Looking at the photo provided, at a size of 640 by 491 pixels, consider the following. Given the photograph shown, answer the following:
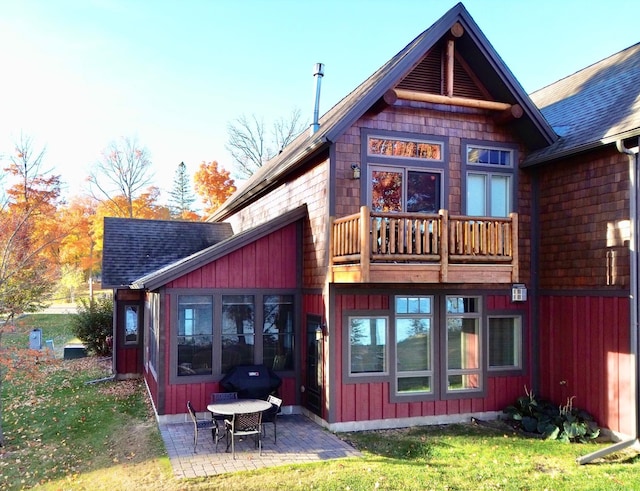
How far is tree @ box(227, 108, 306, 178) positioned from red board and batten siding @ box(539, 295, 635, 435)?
27671 mm

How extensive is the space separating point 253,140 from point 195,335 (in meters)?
28.4

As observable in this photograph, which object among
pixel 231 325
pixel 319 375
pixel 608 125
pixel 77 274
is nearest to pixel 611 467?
pixel 319 375

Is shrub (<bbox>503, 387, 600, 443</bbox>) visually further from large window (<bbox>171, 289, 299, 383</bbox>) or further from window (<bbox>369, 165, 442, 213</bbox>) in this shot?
large window (<bbox>171, 289, 299, 383</bbox>)

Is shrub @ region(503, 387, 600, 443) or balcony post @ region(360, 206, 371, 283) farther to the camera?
shrub @ region(503, 387, 600, 443)

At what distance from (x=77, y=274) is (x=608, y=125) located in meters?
27.7

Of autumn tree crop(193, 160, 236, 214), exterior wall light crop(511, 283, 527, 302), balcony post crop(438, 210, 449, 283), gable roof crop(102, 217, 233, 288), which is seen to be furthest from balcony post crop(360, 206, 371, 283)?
autumn tree crop(193, 160, 236, 214)

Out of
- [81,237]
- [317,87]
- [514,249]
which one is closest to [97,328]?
[317,87]

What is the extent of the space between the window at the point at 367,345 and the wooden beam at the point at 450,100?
4.08m

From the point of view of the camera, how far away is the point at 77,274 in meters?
28.9

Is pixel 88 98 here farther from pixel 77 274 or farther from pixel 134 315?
pixel 134 315

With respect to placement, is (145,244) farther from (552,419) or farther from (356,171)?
(552,419)

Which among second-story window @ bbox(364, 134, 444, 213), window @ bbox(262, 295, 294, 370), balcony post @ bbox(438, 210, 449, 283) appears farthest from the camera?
window @ bbox(262, 295, 294, 370)

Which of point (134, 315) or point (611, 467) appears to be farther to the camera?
point (134, 315)

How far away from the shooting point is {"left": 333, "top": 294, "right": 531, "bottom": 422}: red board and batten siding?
359 inches
